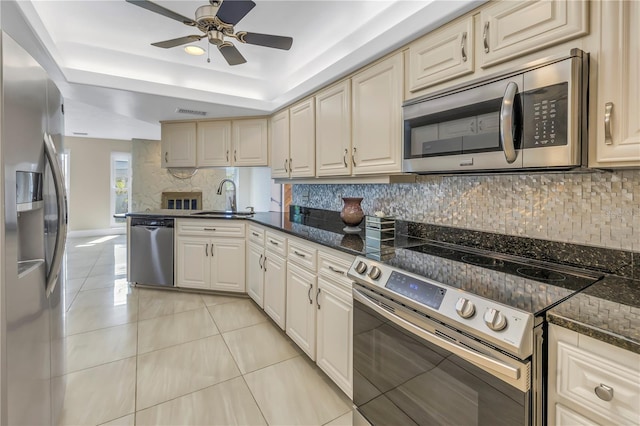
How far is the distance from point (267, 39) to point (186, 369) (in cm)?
238

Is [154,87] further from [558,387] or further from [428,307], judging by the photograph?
[558,387]

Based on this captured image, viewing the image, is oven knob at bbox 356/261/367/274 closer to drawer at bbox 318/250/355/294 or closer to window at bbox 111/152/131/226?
drawer at bbox 318/250/355/294

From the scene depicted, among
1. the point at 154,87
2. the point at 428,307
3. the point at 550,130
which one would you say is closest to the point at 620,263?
the point at 550,130

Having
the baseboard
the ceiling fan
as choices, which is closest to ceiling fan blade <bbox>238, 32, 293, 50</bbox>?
the ceiling fan

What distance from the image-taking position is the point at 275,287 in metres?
2.68

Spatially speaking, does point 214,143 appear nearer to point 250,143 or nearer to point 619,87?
point 250,143

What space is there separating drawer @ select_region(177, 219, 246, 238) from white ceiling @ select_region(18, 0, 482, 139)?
1328 mm

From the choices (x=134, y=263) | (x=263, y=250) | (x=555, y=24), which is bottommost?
(x=134, y=263)

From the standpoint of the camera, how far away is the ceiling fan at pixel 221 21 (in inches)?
66.4

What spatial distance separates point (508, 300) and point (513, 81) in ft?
3.05

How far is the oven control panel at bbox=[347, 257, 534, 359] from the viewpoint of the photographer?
88cm

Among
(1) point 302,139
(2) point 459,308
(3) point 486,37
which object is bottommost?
(2) point 459,308

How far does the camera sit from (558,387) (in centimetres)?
86

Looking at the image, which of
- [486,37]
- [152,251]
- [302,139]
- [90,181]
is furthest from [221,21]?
[90,181]
